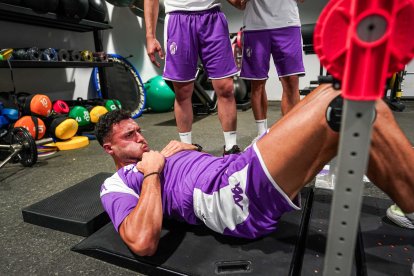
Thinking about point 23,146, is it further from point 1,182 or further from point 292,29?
point 292,29

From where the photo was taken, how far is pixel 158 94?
4500 millimetres

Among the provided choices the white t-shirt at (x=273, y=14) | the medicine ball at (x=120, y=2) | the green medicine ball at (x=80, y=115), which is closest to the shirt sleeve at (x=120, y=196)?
the white t-shirt at (x=273, y=14)

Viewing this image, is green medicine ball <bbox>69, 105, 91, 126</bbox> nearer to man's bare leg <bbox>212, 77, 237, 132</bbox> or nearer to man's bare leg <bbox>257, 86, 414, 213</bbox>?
man's bare leg <bbox>212, 77, 237, 132</bbox>

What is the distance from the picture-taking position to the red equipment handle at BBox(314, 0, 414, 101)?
38 cm

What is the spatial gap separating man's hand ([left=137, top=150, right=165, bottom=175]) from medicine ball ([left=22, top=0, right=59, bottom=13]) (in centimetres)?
229

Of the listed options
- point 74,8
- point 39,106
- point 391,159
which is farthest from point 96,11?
point 391,159

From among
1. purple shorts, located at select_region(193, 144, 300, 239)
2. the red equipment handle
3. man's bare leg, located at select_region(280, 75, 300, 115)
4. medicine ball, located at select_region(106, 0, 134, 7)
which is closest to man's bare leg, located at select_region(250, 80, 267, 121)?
man's bare leg, located at select_region(280, 75, 300, 115)

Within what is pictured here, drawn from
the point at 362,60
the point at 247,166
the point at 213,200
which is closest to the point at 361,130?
the point at 362,60

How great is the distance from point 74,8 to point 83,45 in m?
1.04

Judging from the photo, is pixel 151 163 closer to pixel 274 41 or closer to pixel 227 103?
pixel 227 103

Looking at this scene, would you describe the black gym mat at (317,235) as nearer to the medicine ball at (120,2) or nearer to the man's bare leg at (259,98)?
the man's bare leg at (259,98)

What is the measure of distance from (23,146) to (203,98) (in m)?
2.60

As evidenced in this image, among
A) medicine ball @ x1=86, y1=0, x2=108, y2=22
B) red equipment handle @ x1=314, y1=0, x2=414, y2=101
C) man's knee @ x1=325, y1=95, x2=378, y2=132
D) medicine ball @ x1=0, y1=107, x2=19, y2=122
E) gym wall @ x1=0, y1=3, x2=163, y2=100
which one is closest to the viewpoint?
red equipment handle @ x1=314, y1=0, x2=414, y2=101

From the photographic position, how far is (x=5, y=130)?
92.2 inches
